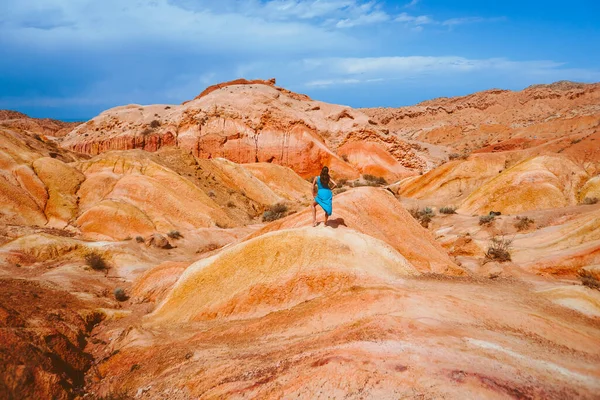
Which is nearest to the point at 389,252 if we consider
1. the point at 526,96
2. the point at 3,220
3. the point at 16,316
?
the point at 16,316

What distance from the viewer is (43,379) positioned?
4898 millimetres

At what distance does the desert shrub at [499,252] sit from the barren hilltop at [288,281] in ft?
0.27

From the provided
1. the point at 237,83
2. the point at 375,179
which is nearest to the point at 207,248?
the point at 375,179

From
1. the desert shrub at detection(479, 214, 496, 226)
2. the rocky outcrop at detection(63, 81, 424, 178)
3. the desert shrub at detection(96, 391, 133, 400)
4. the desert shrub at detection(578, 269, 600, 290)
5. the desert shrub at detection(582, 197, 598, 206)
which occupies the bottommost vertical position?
the desert shrub at detection(578, 269, 600, 290)

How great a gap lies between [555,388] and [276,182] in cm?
2495

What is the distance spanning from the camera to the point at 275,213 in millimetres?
22391

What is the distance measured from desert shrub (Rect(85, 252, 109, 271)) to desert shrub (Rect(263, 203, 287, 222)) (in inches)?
396

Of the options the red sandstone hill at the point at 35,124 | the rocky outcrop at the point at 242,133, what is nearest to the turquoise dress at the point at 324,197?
the rocky outcrop at the point at 242,133

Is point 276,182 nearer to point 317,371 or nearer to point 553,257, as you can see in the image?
point 553,257

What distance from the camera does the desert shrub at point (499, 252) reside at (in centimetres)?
1264

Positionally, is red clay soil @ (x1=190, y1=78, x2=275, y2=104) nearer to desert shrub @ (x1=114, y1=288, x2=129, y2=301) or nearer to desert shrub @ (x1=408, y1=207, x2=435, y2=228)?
desert shrub @ (x1=408, y1=207, x2=435, y2=228)

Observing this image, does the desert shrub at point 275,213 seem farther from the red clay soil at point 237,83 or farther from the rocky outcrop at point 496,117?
the rocky outcrop at point 496,117

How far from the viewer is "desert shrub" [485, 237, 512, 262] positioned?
1264cm

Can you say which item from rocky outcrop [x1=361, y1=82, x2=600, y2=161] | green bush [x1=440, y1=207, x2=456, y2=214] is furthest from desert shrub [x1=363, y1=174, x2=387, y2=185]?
rocky outcrop [x1=361, y1=82, x2=600, y2=161]
